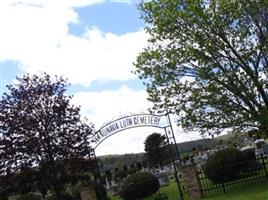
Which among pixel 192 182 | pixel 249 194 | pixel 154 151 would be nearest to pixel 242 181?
pixel 192 182

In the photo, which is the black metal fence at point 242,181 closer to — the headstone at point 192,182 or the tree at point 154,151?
the headstone at point 192,182

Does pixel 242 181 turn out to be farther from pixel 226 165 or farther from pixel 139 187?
pixel 139 187

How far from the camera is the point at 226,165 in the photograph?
23.4 m

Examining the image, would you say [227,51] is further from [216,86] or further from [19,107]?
[19,107]

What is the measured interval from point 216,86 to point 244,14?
315 centimetres

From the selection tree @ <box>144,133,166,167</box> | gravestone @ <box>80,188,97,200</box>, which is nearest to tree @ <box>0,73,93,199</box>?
gravestone @ <box>80,188,97,200</box>

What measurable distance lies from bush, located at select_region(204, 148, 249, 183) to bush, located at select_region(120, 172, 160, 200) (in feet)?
13.8

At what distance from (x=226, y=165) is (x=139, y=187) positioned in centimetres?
549

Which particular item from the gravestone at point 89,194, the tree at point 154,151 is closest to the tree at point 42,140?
the gravestone at point 89,194

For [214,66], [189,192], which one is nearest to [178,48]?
[214,66]

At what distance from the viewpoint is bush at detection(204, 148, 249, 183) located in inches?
919

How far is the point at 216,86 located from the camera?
20172 millimetres

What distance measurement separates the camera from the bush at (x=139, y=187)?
88.1 feet

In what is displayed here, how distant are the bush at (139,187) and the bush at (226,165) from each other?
4.21 metres
